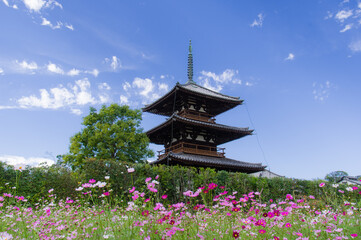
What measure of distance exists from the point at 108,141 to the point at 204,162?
864cm

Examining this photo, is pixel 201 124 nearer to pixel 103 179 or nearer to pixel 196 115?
pixel 196 115

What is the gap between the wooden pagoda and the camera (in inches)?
690

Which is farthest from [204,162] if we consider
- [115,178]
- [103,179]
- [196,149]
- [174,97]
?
[103,179]

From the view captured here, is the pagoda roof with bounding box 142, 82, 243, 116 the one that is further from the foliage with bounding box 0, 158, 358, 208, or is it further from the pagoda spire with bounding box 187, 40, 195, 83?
the foliage with bounding box 0, 158, 358, 208

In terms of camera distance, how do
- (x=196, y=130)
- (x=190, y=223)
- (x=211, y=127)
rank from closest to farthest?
(x=190, y=223) → (x=211, y=127) → (x=196, y=130)

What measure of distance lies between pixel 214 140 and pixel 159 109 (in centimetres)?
540

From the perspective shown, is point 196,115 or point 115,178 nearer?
point 115,178

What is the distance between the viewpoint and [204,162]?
A: 16531 mm

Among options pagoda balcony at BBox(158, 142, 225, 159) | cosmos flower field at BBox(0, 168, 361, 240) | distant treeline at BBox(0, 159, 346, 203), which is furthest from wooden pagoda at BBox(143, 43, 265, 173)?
cosmos flower field at BBox(0, 168, 361, 240)

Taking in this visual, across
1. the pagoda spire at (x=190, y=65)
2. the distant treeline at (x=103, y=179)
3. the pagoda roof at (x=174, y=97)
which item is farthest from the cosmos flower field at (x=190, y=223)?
the pagoda spire at (x=190, y=65)

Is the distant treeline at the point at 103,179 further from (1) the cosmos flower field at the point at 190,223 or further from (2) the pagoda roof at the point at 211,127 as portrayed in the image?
(2) the pagoda roof at the point at 211,127

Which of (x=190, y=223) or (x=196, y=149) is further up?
(x=196, y=149)

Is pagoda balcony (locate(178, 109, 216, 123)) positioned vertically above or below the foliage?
above

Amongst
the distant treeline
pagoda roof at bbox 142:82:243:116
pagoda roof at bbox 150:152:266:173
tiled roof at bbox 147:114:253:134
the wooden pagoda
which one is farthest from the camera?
pagoda roof at bbox 142:82:243:116
